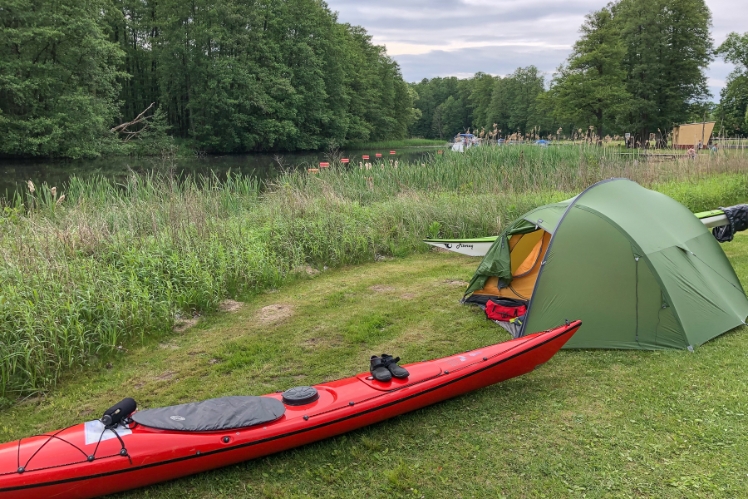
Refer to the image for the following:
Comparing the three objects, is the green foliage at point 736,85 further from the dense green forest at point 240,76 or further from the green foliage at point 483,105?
the green foliage at point 483,105

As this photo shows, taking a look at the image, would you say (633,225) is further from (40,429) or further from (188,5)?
(188,5)

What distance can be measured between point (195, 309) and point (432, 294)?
254 cm

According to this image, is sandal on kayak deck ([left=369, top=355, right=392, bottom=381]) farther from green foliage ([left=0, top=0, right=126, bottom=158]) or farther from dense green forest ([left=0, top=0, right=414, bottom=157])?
dense green forest ([left=0, top=0, right=414, bottom=157])

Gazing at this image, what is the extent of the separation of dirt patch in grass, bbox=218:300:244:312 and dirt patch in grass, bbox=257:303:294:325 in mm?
278

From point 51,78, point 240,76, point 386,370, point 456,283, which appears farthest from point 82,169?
point 386,370

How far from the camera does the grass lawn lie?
261 centimetres

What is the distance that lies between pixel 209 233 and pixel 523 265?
3.78m

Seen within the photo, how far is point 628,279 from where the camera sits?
13.1ft

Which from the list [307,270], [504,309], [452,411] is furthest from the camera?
[307,270]

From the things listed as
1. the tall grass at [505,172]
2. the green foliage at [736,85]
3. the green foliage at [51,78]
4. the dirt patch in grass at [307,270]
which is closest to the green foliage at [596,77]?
the green foliage at [736,85]

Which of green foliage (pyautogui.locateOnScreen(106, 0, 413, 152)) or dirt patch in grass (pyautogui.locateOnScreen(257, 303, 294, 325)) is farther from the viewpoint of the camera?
green foliage (pyautogui.locateOnScreen(106, 0, 413, 152))

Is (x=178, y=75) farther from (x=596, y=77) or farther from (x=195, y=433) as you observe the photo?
(x=195, y=433)

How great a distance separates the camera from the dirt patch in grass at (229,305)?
5.23 m

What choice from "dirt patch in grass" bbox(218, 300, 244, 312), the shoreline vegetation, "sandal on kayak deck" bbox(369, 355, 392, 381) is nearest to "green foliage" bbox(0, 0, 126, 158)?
the shoreline vegetation
